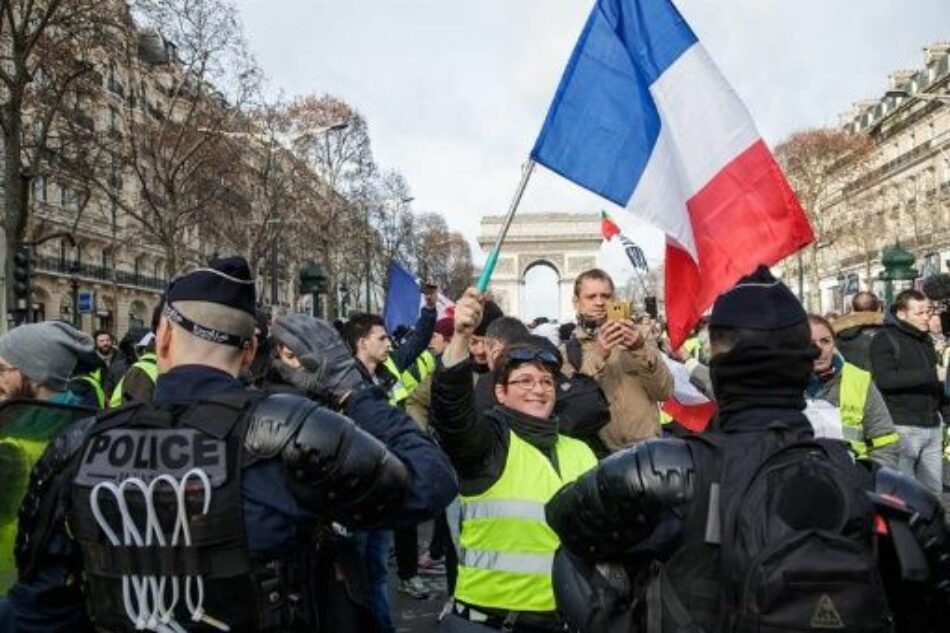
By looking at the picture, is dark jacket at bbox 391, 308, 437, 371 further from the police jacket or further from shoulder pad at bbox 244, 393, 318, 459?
shoulder pad at bbox 244, 393, 318, 459

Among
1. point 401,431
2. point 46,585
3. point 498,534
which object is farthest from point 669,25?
point 46,585

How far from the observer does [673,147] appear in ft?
15.3

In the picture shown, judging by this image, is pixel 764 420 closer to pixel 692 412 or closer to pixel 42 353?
pixel 42 353

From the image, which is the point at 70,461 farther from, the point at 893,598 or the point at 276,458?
the point at 893,598

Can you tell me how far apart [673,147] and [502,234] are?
1.35 metres

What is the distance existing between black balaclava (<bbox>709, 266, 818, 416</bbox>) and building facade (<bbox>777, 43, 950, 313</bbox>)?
48.4 m

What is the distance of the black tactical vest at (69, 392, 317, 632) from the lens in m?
2.17

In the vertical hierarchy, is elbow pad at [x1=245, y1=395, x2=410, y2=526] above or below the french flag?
below

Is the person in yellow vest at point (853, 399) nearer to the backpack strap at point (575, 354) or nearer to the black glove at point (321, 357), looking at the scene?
the backpack strap at point (575, 354)

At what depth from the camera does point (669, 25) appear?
4.66 metres

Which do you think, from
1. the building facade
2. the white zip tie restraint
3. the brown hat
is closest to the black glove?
the white zip tie restraint

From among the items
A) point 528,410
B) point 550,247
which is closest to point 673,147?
point 528,410

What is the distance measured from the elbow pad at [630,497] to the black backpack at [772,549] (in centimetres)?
4

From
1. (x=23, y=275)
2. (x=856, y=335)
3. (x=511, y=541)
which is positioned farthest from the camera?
(x=23, y=275)
